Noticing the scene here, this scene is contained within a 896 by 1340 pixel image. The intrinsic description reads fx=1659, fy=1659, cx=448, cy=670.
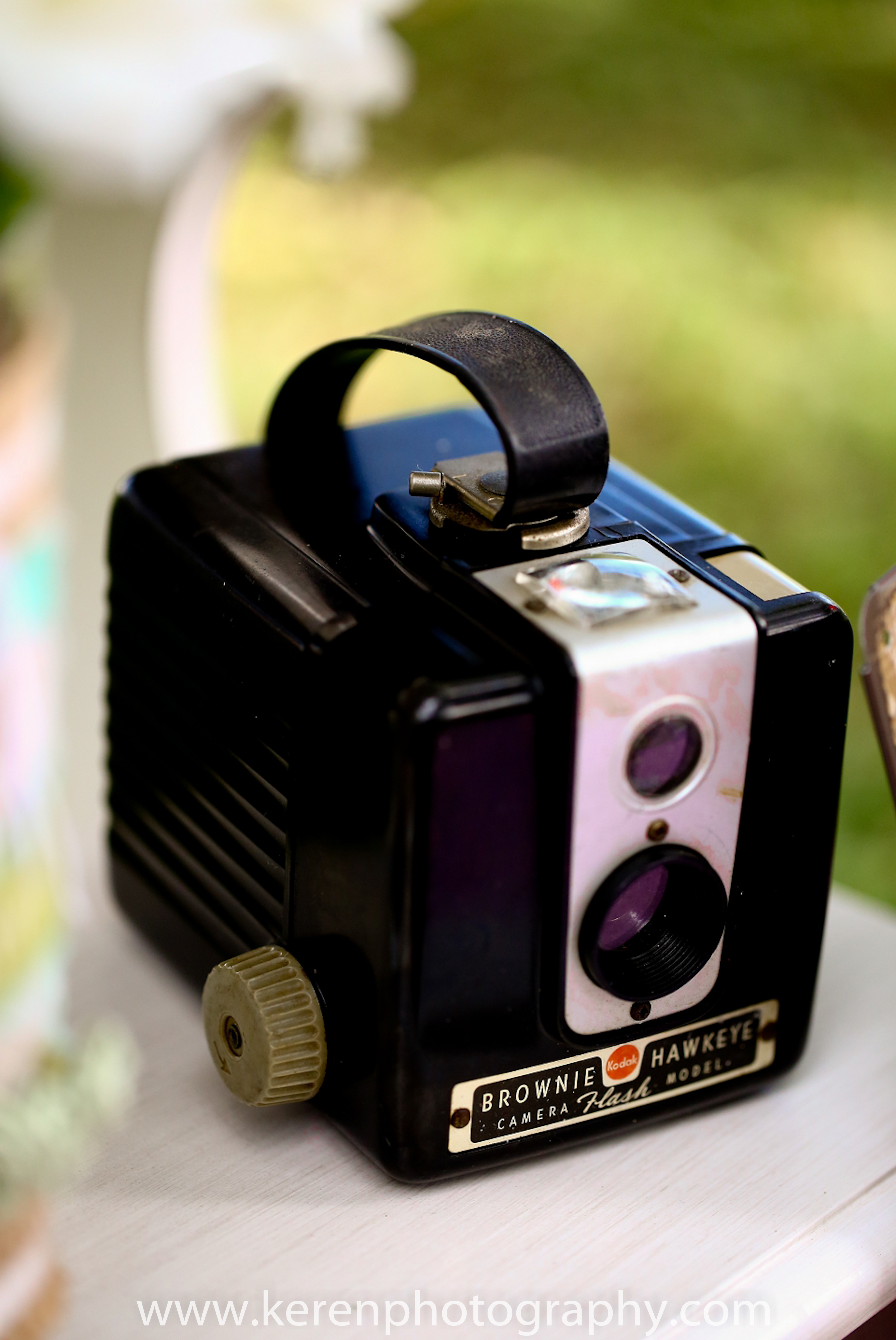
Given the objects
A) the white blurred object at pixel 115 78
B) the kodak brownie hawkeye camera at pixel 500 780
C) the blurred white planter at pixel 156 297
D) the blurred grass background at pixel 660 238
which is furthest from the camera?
the blurred grass background at pixel 660 238

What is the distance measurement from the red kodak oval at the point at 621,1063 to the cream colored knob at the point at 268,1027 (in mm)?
100

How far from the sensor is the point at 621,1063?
587 mm

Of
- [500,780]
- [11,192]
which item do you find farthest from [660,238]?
[11,192]

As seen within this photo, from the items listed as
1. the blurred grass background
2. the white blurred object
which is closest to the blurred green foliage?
the white blurred object

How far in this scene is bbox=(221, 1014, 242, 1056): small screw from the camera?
58cm

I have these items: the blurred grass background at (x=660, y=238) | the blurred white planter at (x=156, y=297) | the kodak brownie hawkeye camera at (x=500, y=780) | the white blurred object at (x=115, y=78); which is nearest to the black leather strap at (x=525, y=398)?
the kodak brownie hawkeye camera at (x=500, y=780)

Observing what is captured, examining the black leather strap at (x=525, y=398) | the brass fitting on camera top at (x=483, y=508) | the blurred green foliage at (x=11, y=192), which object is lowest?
the brass fitting on camera top at (x=483, y=508)

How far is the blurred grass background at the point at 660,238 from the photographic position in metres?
1.89

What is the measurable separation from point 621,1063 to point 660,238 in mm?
1736

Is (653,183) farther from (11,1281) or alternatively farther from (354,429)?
(11,1281)

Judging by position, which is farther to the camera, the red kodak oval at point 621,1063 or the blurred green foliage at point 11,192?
the red kodak oval at point 621,1063

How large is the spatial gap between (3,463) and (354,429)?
1.23ft

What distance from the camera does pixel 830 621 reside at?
561mm

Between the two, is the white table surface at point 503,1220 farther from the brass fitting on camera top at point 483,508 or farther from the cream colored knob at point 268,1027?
the brass fitting on camera top at point 483,508
